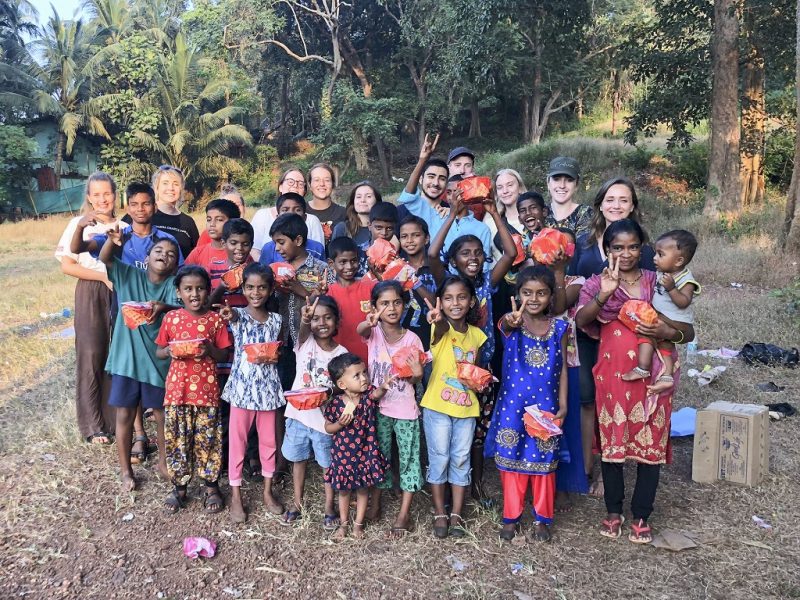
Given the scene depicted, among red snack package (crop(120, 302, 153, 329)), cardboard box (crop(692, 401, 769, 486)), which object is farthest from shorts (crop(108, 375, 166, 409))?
cardboard box (crop(692, 401, 769, 486))

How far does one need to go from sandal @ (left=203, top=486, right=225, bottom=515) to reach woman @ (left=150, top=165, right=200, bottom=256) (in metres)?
1.65

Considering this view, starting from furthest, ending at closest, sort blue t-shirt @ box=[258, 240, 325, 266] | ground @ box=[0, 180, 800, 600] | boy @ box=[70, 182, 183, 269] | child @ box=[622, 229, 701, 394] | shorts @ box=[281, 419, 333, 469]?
blue t-shirt @ box=[258, 240, 325, 266], boy @ box=[70, 182, 183, 269], shorts @ box=[281, 419, 333, 469], child @ box=[622, 229, 701, 394], ground @ box=[0, 180, 800, 600]

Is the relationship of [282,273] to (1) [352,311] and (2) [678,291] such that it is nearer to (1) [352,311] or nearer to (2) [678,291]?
(1) [352,311]

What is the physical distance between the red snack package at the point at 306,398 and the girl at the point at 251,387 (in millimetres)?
431

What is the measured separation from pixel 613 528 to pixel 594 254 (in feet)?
5.01

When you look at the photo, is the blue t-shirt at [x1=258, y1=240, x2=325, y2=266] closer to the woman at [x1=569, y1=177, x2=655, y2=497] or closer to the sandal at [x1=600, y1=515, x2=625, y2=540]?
the woman at [x1=569, y1=177, x2=655, y2=497]

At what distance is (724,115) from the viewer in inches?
444

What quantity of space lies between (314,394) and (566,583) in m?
1.53

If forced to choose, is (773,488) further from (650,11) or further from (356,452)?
(650,11)

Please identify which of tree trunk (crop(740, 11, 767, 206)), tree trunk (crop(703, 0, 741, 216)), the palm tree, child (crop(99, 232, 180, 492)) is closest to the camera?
child (crop(99, 232, 180, 492))

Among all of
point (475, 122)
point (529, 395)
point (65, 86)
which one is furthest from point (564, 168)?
point (65, 86)

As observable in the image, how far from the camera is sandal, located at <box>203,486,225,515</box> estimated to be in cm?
349

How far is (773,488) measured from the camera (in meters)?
3.75

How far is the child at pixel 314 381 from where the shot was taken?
320 centimetres
